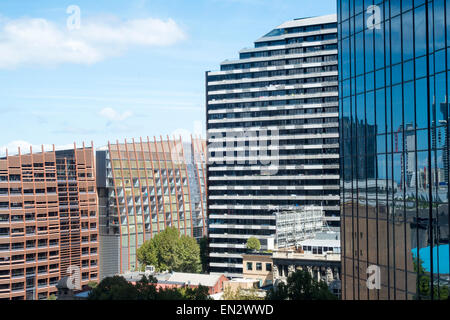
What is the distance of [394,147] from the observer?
28688mm

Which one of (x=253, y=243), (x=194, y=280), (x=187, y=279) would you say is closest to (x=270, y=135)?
(x=253, y=243)

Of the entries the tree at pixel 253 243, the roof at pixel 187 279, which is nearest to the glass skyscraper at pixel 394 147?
the roof at pixel 187 279

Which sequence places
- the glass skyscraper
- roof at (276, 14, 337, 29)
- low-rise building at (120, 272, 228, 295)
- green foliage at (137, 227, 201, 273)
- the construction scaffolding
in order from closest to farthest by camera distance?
the glass skyscraper → low-rise building at (120, 272, 228, 295) → the construction scaffolding → green foliage at (137, 227, 201, 273) → roof at (276, 14, 337, 29)

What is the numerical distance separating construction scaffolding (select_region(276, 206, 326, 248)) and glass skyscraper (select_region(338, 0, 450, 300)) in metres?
55.5

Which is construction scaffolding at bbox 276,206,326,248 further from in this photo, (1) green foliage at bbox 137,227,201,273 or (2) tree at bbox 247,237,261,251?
(1) green foliage at bbox 137,227,201,273

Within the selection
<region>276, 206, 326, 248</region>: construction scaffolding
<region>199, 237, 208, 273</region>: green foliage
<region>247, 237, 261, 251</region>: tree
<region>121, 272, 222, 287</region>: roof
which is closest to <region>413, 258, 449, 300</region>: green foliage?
<region>121, 272, 222, 287</region>: roof

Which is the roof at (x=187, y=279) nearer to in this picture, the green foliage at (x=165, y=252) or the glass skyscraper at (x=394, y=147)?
the green foliage at (x=165, y=252)

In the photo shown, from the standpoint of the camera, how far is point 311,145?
110 meters

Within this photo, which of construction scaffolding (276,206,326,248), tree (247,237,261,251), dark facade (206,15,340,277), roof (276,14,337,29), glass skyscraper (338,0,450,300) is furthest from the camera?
dark facade (206,15,340,277)

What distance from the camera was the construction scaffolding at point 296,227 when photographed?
9010 cm

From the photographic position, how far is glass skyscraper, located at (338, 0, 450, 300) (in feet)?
82.3

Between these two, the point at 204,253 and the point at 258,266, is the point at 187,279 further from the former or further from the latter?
the point at 204,253

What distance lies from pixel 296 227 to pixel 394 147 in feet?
213
